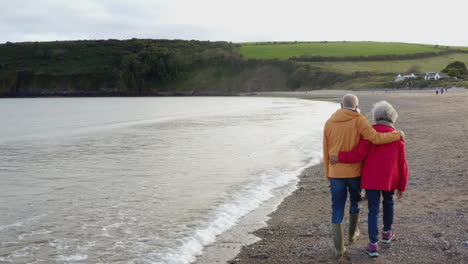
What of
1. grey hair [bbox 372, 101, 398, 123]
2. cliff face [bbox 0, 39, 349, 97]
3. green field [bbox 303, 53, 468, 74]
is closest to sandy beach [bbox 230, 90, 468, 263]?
grey hair [bbox 372, 101, 398, 123]

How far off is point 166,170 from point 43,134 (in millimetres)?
16814

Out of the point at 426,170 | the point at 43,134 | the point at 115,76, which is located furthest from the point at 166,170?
the point at 115,76

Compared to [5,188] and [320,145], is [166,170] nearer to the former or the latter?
[5,188]

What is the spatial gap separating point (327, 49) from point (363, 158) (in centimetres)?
13462

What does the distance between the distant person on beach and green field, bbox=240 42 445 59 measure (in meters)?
125

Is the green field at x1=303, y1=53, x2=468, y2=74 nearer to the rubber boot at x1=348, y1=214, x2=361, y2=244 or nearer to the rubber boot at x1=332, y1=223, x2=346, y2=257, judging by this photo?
the rubber boot at x1=348, y1=214, x2=361, y2=244

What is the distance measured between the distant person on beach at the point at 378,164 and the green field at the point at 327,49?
4925 inches

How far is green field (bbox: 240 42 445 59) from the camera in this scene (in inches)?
5004

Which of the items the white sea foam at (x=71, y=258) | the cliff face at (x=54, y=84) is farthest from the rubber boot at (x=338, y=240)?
the cliff face at (x=54, y=84)

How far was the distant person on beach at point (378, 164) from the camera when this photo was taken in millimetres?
5562

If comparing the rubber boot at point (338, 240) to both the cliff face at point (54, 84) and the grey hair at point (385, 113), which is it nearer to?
the grey hair at point (385, 113)

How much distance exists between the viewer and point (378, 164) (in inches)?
220

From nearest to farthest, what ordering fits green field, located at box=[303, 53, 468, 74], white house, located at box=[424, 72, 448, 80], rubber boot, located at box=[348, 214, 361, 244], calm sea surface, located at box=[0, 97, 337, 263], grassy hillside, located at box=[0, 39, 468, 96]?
rubber boot, located at box=[348, 214, 361, 244] < calm sea surface, located at box=[0, 97, 337, 263] < white house, located at box=[424, 72, 448, 80] < green field, located at box=[303, 53, 468, 74] < grassy hillside, located at box=[0, 39, 468, 96]

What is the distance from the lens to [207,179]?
38.7ft
